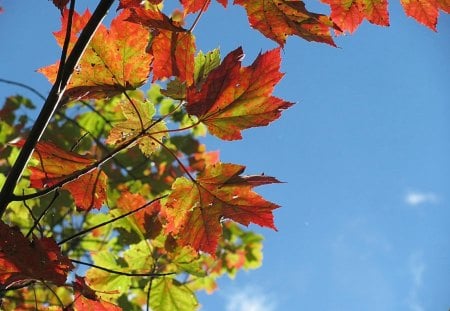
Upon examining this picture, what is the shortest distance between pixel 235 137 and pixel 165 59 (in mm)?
239

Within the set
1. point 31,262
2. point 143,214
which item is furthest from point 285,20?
point 143,214

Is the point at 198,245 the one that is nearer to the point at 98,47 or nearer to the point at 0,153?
the point at 98,47

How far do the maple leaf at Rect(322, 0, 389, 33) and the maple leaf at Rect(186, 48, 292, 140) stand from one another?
0.31 meters

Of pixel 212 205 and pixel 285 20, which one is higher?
pixel 285 20

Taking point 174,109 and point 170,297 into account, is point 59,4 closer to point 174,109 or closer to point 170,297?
point 174,109

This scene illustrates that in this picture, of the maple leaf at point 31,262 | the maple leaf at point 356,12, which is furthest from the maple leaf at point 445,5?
the maple leaf at point 31,262

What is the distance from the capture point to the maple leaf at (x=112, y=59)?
3.23 ft

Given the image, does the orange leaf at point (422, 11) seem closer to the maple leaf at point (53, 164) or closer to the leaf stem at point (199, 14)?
the leaf stem at point (199, 14)

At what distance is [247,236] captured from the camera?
154 inches

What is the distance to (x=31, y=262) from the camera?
912 millimetres

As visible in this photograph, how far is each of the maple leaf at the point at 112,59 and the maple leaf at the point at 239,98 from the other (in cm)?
14

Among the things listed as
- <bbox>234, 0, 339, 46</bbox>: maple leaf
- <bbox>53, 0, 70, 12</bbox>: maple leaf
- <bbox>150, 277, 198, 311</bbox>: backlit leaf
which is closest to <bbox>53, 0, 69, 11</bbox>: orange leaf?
<bbox>53, 0, 70, 12</bbox>: maple leaf

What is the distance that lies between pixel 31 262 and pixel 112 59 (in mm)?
453

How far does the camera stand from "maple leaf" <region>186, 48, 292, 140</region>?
99cm
